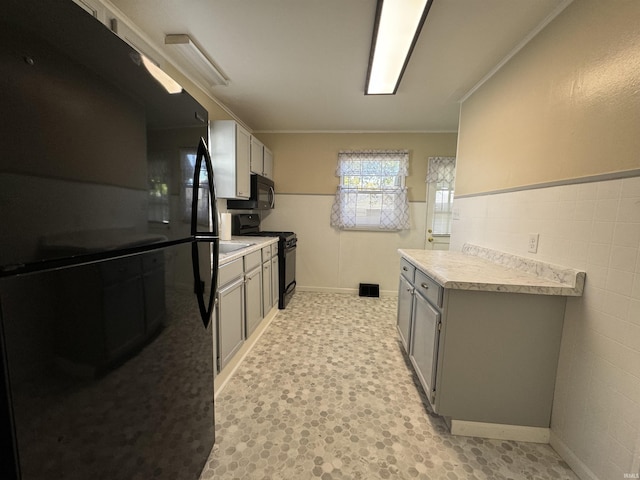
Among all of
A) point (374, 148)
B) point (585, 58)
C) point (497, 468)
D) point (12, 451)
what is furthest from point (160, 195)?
point (374, 148)

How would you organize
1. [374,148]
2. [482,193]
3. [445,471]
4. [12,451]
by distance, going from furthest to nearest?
[374,148] < [482,193] < [445,471] < [12,451]

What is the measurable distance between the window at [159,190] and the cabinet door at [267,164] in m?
2.84

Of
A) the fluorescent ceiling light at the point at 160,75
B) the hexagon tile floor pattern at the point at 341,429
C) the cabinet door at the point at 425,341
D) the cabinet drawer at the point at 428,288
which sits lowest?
the hexagon tile floor pattern at the point at 341,429

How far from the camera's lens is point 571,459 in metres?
1.40

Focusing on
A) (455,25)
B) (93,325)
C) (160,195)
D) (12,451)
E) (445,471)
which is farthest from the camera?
(455,25)

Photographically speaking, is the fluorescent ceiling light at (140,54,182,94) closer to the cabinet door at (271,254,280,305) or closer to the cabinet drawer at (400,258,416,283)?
the cabinet drawer at (400,258,416,283)

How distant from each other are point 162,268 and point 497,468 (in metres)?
1.89

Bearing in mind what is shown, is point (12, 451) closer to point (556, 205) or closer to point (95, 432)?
point (95, 432)

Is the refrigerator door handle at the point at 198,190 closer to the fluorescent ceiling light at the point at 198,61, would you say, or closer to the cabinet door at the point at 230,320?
the cabinet door at the point at 230,320

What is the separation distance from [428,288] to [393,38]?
1767 millimetres

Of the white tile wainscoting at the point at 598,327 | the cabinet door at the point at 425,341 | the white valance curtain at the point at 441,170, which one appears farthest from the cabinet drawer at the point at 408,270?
the white valance curtain at the point at 441,170

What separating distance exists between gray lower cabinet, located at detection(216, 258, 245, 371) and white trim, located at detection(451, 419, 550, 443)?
1566mm

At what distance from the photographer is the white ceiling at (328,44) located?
1.64 metres

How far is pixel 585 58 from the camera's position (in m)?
1.42
